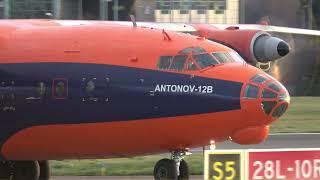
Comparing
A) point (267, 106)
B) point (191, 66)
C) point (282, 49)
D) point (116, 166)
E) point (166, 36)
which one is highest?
point (166, 36)

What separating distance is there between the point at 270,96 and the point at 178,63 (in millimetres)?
1671

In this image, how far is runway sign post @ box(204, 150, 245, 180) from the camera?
11.6 meters

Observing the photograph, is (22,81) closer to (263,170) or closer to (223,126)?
(223,126)

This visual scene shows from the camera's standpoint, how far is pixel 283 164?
38.9 ft

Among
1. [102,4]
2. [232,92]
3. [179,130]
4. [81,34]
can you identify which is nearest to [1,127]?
[81,34]

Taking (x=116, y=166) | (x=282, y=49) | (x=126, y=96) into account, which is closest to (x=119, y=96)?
(x=126, y=96)

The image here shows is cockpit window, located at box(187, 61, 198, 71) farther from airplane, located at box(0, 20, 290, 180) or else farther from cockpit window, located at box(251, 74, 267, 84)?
cockpit window, located at box(251, 74, 267, 84)

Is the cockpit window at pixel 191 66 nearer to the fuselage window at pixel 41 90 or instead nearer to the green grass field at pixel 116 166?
the fuselage window at pixel 41 90

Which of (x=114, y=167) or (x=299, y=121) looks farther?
(x=299, y=121)

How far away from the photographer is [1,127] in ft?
41.1

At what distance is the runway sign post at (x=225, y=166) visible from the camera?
458 inches

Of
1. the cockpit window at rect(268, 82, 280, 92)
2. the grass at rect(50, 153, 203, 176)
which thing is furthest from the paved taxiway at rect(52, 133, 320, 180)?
the cockpit window at rect(268, 82, 280, 92)

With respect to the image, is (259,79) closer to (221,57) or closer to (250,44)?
(221,57)

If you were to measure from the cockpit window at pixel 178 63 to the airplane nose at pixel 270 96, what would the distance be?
3.96 ft
